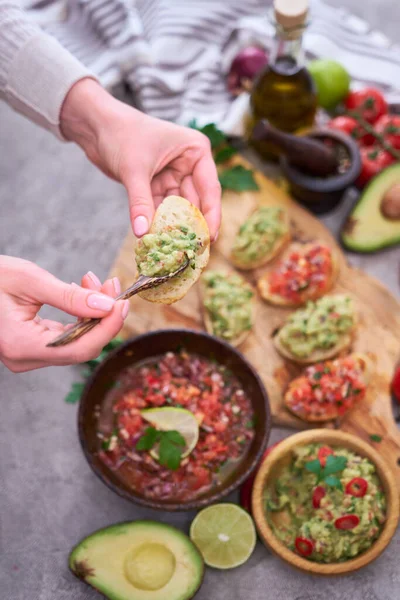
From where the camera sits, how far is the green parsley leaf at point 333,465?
229cm

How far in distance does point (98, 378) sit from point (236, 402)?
570 mm

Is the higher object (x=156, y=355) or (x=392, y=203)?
(x=392, y=203)

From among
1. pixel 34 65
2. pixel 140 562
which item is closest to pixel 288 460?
pixel 140 562

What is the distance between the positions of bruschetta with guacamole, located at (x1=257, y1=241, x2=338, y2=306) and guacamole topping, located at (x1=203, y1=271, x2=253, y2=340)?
118 millimetres

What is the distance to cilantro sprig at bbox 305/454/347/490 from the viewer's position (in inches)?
90.0

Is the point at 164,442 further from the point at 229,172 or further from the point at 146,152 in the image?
the point at 229,172

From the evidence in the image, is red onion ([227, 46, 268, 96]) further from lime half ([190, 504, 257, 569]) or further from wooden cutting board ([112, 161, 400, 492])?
lime half ([190, 504, 257, 569])

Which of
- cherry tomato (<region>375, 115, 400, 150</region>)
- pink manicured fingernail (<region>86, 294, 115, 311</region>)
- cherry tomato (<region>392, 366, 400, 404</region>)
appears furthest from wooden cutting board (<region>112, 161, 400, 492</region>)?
pink manicured fingernail (<region>86, 294, 115, 311</region>)

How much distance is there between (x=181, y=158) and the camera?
95.0 inches

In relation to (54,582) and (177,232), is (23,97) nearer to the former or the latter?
(177,232)

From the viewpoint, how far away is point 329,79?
10.7 feet

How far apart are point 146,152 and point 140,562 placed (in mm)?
1485

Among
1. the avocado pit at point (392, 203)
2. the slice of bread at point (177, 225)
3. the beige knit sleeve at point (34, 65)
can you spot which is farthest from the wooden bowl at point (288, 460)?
the beige knit sleeve at point (34, 65)

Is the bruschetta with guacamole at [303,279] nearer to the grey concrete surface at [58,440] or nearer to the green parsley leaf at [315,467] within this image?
the grey concrete surface at [58,440]
